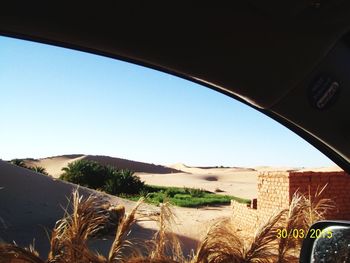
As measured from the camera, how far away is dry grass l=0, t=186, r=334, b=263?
351 cm

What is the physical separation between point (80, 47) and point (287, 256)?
3177 millimetres

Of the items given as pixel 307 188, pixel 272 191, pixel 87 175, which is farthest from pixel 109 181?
pixel 307 188

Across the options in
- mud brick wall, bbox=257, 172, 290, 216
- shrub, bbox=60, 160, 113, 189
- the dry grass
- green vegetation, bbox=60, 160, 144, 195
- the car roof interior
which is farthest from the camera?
shrub, bbox=60, 160, 113, 189

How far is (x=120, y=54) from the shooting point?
7.07 feet

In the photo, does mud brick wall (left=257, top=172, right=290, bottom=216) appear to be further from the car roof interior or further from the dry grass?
the car roof interior

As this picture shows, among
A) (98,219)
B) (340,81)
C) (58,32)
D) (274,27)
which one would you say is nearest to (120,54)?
(58,32)

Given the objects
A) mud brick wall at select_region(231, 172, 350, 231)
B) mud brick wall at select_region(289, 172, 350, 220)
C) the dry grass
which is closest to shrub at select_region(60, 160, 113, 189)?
mud brick wall at select_region(231, 172, 350, 231)

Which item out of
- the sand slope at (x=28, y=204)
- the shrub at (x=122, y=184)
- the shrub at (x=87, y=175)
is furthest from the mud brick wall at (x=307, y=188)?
the shrub at (x=87, y=175)

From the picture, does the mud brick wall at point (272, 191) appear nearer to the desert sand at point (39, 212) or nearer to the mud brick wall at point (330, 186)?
the mud brick wall at point (330, 186)

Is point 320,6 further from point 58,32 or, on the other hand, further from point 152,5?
point 58,32

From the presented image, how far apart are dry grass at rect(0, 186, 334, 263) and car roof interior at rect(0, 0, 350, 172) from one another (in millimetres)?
1765

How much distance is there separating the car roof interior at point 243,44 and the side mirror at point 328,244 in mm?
460

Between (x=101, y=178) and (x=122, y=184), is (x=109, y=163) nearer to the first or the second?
(x=101, y=178)

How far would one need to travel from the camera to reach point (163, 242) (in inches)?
156
